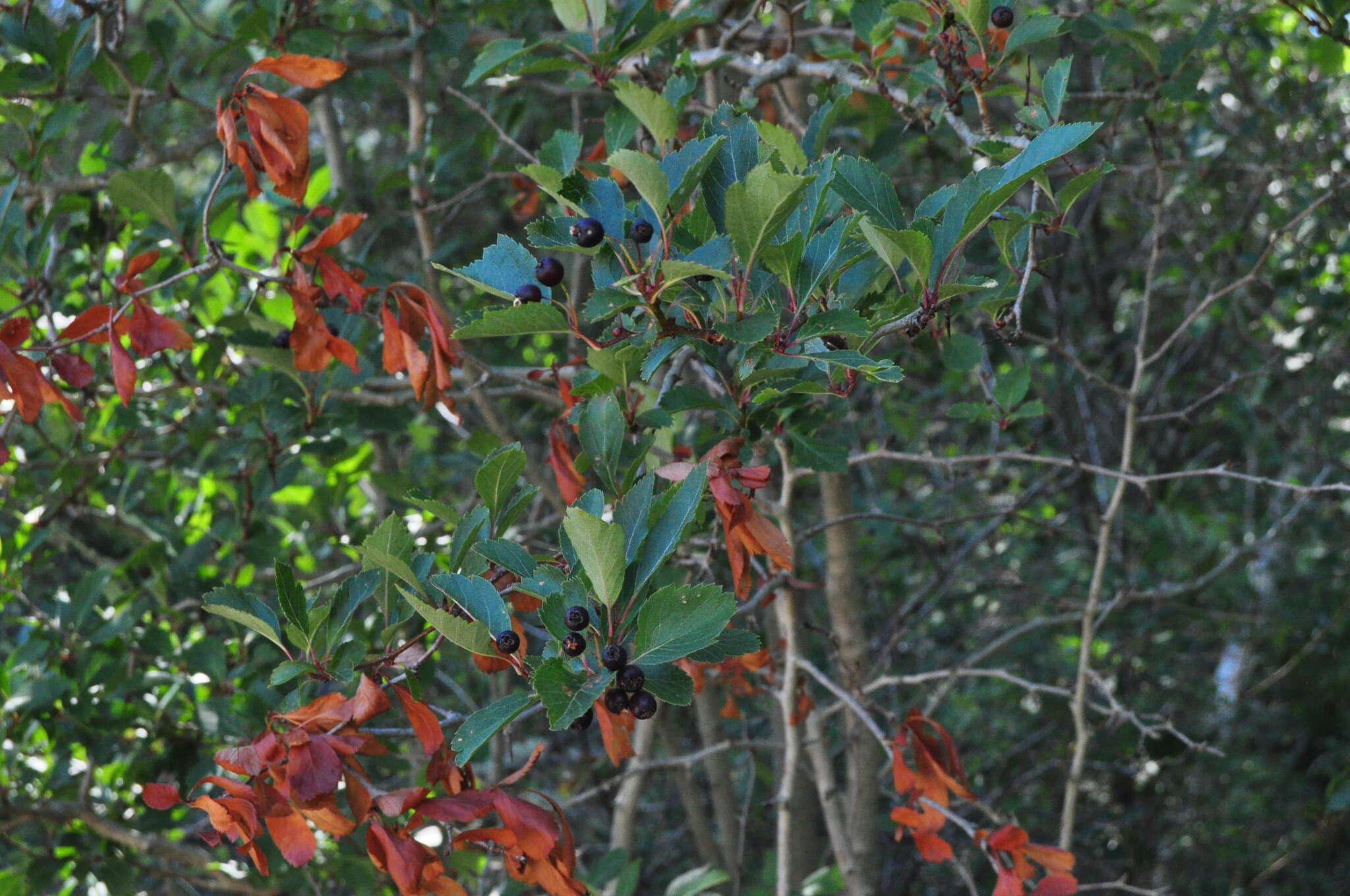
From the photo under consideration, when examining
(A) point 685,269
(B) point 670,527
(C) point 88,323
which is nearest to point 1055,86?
(A) point 685,269

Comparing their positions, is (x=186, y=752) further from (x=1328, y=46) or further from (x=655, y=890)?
(x=1328, y=46)

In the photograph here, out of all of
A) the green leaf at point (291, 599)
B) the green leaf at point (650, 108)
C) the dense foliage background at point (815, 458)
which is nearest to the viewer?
the green leaf at point (291, 599)

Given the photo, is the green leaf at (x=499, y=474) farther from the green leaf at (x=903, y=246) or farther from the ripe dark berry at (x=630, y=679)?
the green leaf at (x=903, y=246)

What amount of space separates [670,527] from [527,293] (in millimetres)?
309

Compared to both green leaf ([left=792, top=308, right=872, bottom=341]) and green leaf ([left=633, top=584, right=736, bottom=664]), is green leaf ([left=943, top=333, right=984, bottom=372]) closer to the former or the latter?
green leaf ([left=792, top=308, right=872, bottom=341])

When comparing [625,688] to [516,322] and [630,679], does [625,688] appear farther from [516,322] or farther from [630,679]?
[516,322]

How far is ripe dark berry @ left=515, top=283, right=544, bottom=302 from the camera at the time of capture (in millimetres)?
1205

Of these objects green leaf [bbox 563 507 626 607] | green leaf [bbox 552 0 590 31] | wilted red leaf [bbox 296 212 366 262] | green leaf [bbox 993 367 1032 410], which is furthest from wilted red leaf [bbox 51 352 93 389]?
green leaf [bbox 993 367 1032 410]

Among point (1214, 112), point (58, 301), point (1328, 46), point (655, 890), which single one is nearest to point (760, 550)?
point (58, 301)

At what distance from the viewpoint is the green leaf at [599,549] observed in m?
0.97

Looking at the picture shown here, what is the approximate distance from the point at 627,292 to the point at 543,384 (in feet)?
2.92

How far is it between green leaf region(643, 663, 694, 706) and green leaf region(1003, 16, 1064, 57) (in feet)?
2.80

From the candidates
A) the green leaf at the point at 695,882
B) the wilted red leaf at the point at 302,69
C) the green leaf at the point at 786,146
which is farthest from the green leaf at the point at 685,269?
the green leaf at the point at 695,882

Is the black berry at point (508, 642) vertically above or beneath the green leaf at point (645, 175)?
beneath
